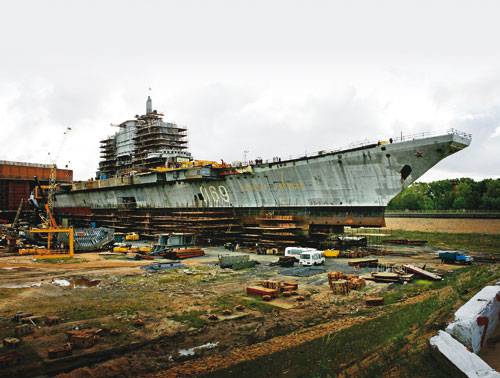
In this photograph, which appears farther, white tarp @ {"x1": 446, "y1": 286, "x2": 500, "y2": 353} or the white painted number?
the white painted number

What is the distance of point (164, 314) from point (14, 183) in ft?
230

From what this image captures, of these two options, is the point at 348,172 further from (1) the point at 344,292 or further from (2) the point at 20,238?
(2) the point at 20,238

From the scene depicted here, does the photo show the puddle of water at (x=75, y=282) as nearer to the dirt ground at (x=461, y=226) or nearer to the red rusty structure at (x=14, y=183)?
the dirt ground at (x=461, y=226)

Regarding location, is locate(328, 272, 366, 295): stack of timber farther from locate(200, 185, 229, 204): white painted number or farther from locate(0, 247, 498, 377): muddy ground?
locate(200, 185, 229, 204): white painted number

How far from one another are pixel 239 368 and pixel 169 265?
1627 cm

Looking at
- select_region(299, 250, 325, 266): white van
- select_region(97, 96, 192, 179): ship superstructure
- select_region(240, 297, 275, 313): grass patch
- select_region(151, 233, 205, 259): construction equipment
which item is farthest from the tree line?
select_region(240, 297, 275, 313): grass patch

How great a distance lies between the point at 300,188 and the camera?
→ 32938 millimetres

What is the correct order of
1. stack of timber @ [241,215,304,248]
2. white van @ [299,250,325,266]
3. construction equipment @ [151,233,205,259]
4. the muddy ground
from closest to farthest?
the muddy ground
white van @ [299,250,325,266]
construction equipment @ [151,233,205,259]
stack of timber @ [241,215,304,248]

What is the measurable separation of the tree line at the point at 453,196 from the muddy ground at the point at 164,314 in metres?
87.1

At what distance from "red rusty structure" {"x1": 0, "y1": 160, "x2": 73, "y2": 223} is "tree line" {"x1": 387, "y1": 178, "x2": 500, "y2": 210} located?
8437 cm

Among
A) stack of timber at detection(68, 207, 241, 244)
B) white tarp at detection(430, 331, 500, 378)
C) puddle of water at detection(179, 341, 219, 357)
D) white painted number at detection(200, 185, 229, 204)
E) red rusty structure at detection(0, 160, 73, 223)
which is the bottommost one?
puddle of water at detection(179, 341, 219, 357)

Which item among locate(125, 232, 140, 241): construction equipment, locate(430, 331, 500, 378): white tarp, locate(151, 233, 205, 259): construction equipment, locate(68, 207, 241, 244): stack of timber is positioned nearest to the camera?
locate(430, 331, 500, 378): white tarp

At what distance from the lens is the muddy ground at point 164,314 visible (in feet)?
32.3

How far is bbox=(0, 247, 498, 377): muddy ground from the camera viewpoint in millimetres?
9852
